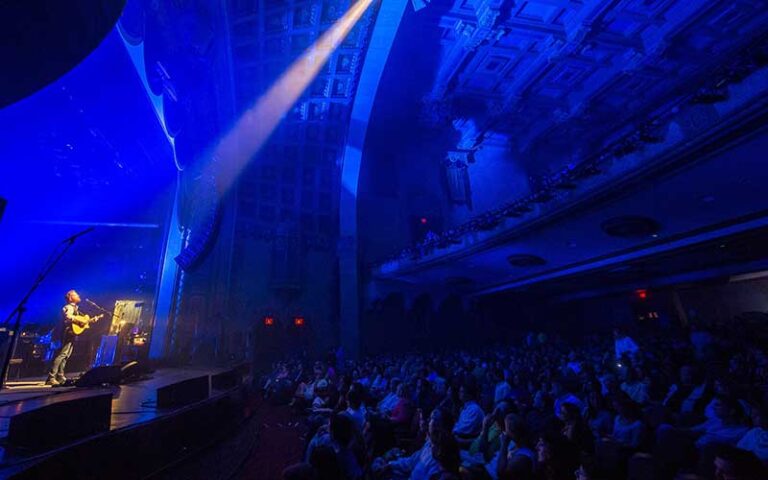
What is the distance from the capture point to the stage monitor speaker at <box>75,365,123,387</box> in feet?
21.0

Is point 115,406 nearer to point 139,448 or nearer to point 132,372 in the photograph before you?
point 139,448

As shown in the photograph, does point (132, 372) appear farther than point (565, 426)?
Yes

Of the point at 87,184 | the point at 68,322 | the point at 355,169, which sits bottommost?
the point at 68,322

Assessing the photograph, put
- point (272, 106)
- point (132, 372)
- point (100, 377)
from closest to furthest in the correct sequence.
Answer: point (100, 377) < point (132, 372) < point (272, 106)

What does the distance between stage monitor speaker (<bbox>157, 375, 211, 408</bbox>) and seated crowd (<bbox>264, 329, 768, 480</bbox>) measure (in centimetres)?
179

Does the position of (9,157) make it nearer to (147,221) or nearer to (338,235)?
(147,221)

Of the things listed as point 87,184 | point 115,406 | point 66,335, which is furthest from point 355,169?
point 115,406

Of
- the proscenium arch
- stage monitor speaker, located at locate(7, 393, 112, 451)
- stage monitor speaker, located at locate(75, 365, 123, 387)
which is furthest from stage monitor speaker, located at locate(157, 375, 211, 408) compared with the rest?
the proscenium arch

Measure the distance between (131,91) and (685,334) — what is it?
59.1ft

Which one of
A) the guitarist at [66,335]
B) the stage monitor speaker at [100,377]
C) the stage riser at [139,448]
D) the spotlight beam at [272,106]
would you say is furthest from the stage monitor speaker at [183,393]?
the spotlight beam at [272,106]

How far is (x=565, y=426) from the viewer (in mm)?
3658

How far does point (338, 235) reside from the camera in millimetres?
17375

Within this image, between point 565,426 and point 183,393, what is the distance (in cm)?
507

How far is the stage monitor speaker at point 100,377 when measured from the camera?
6.41 metres
